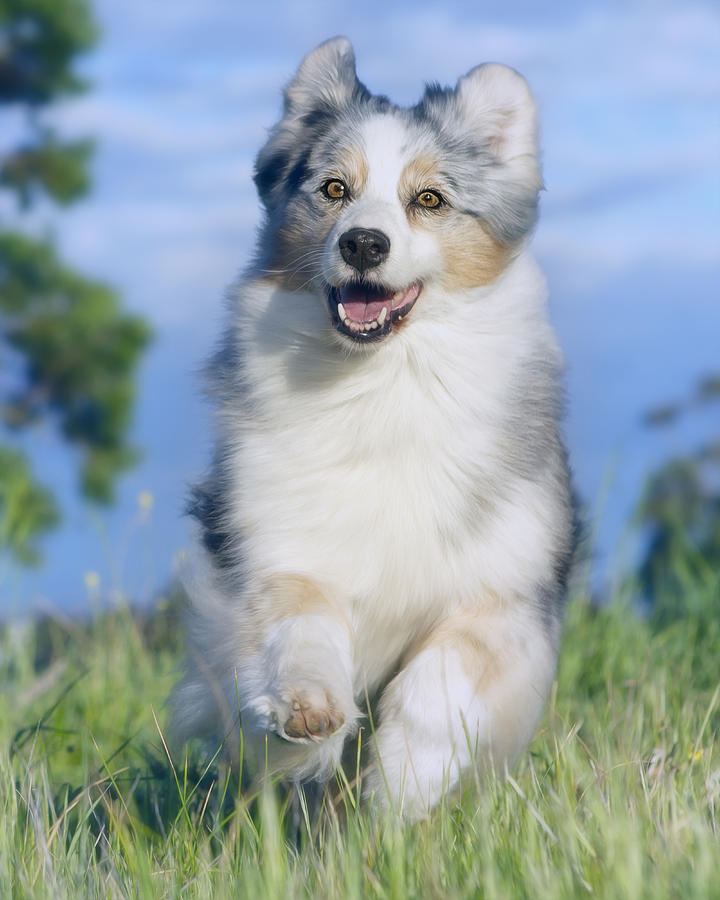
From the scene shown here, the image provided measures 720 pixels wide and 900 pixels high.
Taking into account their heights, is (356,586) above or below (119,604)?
above

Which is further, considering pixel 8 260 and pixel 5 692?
pixel 8 260

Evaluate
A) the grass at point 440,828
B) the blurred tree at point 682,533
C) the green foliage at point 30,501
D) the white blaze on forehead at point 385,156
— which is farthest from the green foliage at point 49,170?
the white blaze on forehead at point 385,156

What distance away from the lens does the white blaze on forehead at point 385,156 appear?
12.7 feet

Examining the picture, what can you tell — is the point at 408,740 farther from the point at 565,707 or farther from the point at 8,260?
the point at 8,260

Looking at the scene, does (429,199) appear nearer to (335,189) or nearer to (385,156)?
(385,156)

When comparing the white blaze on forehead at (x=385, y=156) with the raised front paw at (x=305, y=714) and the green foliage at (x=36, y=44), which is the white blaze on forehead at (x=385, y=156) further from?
the green foliage at (x=36, y=44)

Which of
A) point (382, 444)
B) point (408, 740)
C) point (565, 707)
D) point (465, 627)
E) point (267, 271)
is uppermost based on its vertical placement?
point (267, 271)

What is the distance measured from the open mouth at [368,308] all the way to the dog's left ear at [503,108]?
2.50 feet

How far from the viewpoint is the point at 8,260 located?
46.3ft

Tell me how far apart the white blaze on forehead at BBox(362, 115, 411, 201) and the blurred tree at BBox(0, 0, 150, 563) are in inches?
404

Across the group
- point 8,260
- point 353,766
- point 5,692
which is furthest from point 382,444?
point 8,260

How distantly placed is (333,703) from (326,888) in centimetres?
64

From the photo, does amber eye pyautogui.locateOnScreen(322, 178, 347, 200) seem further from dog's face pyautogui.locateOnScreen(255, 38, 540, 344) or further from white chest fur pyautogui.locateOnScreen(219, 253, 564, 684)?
white chest fur pyautogui.locateOnScreen(219, 253, 564, 684)

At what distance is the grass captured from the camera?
2.50 meters
